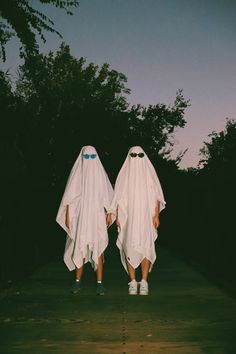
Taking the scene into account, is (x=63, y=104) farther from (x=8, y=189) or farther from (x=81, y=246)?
(x=81, y=246)

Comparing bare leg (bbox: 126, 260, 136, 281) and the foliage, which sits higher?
the foliage

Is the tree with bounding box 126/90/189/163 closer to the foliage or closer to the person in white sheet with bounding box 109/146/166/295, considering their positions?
the foliage

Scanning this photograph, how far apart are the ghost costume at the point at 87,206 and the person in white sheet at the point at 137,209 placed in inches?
9.4

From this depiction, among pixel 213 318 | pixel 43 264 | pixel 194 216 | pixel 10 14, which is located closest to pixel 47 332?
pixel 213 318

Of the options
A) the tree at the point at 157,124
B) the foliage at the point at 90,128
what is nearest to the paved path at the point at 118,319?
the foliage at the point at 90,128

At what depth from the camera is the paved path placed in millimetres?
6680

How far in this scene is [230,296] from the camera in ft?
34.2

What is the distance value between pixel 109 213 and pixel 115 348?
480cm

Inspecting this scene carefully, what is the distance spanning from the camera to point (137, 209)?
1129 centimetres

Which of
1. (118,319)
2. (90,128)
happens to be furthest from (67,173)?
(118,319)

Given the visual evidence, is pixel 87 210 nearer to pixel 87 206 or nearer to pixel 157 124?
pixel 87 206

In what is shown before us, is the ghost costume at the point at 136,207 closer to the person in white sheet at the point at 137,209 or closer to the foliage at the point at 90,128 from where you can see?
the person in white sheet at the point at 137,209

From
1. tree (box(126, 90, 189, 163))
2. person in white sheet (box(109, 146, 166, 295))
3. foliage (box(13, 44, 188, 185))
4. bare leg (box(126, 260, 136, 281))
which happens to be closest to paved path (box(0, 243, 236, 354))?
bare leg (box(126, 260, 136, 281))

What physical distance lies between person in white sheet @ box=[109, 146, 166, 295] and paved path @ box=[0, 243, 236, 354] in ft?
1.94
